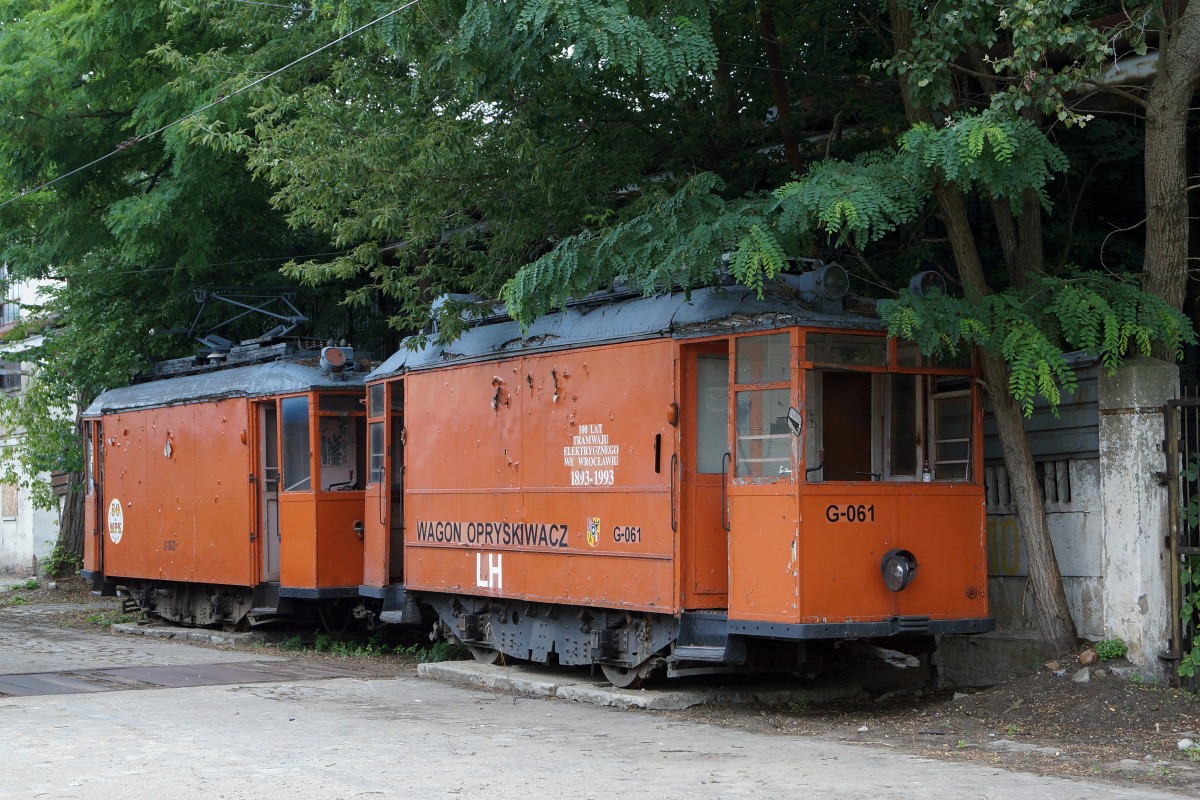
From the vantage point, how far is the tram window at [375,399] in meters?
14.7

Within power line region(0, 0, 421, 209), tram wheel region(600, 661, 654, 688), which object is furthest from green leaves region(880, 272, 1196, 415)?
power line region(0, 0, 421, 209)

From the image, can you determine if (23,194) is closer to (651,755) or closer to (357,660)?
(357,660)

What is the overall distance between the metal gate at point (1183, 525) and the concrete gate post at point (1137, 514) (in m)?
0.07

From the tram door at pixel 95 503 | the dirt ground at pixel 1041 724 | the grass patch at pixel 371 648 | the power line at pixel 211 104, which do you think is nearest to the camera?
the dirt ground at pixel 1041 724

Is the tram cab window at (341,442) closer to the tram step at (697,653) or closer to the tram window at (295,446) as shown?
the tram window at (295,446)

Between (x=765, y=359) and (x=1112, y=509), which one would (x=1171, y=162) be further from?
(x=765, y=359)

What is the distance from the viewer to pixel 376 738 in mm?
9469

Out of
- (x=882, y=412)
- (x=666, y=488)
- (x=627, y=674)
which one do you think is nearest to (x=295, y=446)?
(x=627, y=674)

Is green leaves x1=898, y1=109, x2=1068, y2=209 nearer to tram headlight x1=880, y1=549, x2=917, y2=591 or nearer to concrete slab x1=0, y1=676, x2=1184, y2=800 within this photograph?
tram headlight x1=880, y1=549, x2=917, y2=591

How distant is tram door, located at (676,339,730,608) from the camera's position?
34.6 feet

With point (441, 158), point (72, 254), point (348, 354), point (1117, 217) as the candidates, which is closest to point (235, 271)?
point (72, 254)

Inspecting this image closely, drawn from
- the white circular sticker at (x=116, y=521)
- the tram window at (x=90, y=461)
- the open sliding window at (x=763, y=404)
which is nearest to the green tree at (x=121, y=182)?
the tram window at (x=90, y=461)

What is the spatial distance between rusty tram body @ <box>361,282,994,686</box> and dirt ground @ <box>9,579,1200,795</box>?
54 cm

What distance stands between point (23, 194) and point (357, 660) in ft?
30.5
